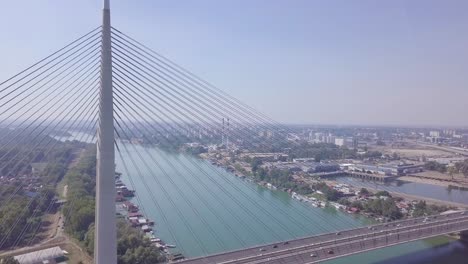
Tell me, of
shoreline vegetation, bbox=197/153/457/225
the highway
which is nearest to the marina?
the highway

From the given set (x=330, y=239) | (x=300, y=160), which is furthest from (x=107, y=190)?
(x=300, y=160)

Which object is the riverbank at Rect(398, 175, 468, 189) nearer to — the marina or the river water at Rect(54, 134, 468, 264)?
the river water at Rect(54, 134, 468, 264)

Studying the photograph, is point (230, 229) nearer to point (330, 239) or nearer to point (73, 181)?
point (330, 239)

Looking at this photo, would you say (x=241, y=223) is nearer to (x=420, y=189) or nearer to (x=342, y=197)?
(x=342, y=197)

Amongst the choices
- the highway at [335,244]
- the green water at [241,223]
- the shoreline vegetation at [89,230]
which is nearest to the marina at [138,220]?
the green water at [241,223]

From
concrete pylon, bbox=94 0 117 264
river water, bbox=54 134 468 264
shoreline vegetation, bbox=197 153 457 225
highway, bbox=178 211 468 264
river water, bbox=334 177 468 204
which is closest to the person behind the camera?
concrete pylon, bbox=94 0 117 264

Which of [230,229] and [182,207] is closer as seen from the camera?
[230,229]

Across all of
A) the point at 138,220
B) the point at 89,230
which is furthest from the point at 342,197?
the point at 89,230
